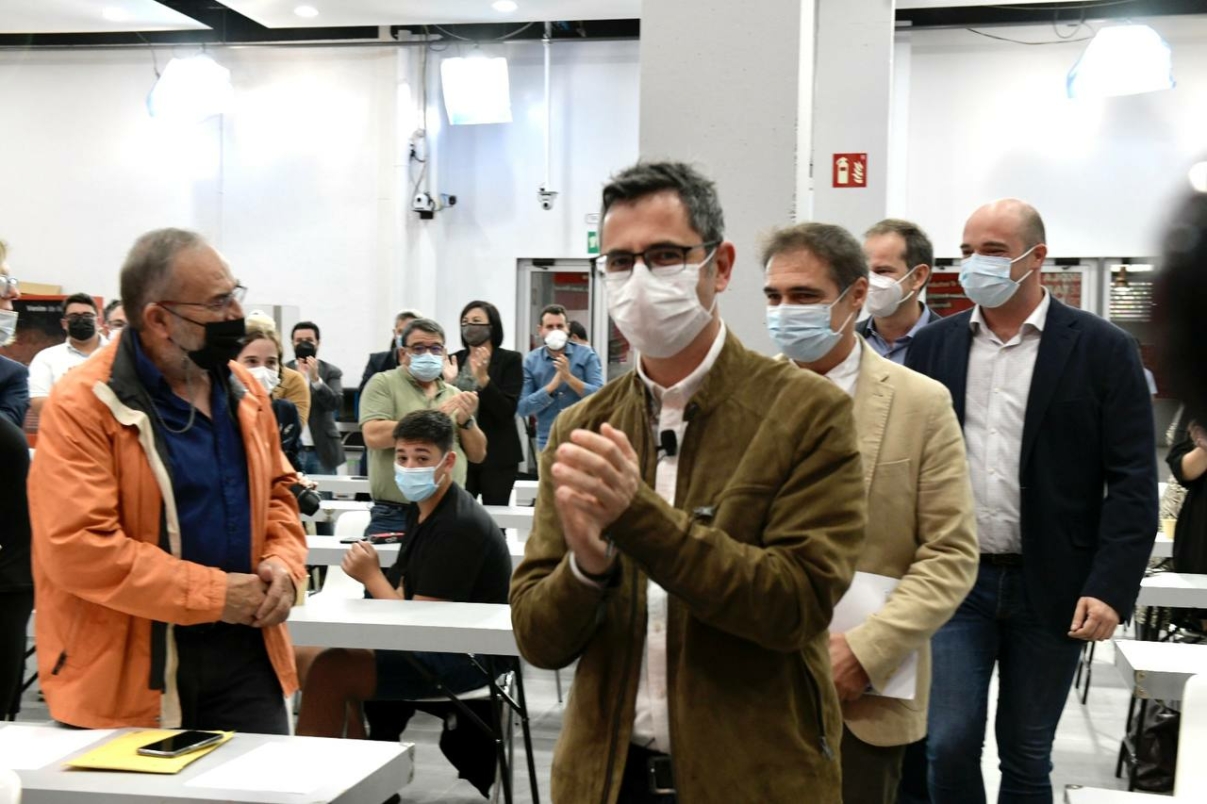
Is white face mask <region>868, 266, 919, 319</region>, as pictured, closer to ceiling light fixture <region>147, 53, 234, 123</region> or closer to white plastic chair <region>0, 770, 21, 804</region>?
white plastic chair <region>0, 770, 21, 804</region>

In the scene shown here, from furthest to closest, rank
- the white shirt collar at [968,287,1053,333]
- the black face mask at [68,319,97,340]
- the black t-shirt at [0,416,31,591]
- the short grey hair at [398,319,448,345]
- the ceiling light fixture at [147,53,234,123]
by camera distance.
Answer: the ceiling light fixture at [147,53,234,123]
the black face mask at [68,319,97,340]
the short grey hair at [398,319,448,345]
the black t-shirt at [0,416,31,591]
the white shirt collar at [968,287,1053,333]

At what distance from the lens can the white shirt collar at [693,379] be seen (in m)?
1.82

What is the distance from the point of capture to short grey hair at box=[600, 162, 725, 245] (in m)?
1.80

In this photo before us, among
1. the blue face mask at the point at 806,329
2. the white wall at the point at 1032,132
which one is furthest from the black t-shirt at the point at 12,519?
the white wall at the point at 1032,132

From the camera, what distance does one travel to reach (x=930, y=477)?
8.55ft

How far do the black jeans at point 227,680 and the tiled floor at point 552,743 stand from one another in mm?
2011

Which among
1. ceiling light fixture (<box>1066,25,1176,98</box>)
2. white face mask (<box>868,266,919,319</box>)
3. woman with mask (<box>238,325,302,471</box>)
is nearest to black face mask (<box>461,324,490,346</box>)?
woman with mask (<box>238,325,302,471</box>)

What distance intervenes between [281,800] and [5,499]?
236cm

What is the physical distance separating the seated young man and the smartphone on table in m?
1.58

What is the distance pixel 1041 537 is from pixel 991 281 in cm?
68

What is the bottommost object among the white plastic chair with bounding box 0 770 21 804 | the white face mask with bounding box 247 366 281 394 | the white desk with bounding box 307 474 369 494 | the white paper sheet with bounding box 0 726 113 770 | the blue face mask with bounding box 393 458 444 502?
the white desk with bounding box 307 474 369 494

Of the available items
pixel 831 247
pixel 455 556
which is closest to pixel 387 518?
pixel 455 556

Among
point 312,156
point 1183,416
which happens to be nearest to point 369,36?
point 312,156

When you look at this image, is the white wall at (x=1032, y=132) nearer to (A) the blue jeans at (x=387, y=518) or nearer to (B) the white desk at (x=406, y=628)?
(A) the blue jeans at (x=387, y=518)
